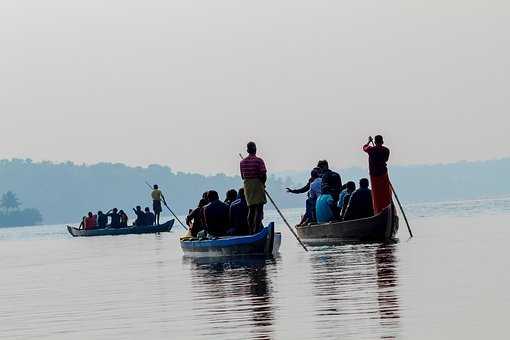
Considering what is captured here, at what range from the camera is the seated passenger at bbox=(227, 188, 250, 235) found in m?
30.1

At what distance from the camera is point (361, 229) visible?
33344 mm

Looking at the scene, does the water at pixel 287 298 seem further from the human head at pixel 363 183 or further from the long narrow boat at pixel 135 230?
the long narrow boat at pixel 135 230

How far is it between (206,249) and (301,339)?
60.5 feet

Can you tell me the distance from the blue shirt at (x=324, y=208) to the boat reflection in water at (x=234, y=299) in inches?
211

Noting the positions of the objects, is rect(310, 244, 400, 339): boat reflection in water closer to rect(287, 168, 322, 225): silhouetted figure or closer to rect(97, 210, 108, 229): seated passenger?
rect(287, 168, 322, 225): silhouetted figure

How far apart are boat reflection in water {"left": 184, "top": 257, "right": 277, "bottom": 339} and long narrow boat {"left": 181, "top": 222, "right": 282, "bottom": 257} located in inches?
13.0

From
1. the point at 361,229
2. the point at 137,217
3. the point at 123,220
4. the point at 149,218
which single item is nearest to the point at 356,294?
the point at 361,229

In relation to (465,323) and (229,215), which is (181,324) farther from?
(229,215)

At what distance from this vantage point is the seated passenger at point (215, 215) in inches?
1208

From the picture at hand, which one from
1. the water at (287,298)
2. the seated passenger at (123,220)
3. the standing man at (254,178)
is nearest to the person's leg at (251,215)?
the standing man at (254,178)

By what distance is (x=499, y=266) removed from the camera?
21.7 m

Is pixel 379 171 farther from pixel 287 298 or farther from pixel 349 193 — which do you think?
pixel 287 298

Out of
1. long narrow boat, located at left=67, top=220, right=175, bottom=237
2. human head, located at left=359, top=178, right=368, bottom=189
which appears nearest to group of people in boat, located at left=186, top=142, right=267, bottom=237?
human head, located at left=359, top=178, right=368, bottom=189

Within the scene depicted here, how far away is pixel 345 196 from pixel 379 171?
167 cm
